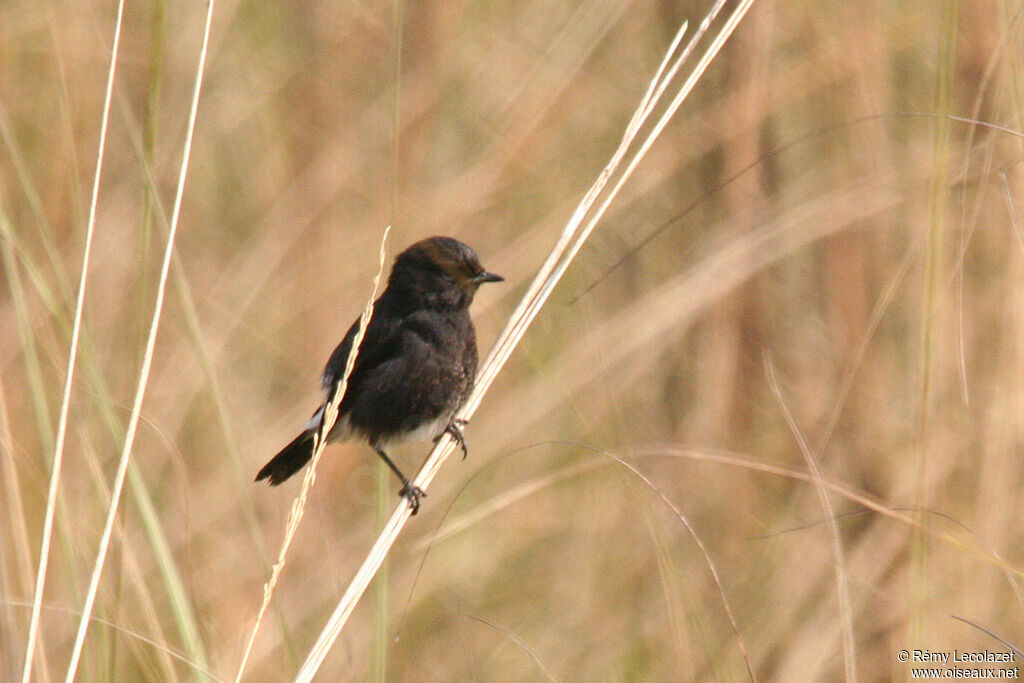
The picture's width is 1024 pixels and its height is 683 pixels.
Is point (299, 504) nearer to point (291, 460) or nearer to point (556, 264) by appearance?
point (556, 264)

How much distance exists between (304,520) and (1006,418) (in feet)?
9.14

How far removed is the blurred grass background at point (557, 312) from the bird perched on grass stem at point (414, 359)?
9.6 inches

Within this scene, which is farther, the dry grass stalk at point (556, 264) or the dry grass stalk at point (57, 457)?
the dry grass stalk at point (556, 264)

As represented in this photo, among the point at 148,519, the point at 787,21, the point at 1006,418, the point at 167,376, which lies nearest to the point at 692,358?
the point at 787,21

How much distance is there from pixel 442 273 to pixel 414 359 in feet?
1.05

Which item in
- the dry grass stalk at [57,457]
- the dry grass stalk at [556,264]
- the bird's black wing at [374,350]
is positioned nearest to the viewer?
the dry grass stalk at [57,457]

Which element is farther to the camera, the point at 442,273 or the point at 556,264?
the point at 442,273

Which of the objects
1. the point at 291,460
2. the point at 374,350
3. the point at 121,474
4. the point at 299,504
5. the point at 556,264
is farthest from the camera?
the point at 374,350

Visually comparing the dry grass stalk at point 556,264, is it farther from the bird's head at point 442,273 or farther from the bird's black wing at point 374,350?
the bird's black wing at point 374,350

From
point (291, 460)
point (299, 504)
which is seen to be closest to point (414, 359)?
point (291, 460)

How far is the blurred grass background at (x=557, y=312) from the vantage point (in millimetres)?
3516

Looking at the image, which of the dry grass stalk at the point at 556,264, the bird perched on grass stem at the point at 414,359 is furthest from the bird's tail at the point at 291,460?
the dry grass stalk at the point at 556,264

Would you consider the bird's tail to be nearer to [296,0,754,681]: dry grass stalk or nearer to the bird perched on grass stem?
the bird perched on grass stem

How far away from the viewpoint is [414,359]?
376cm
